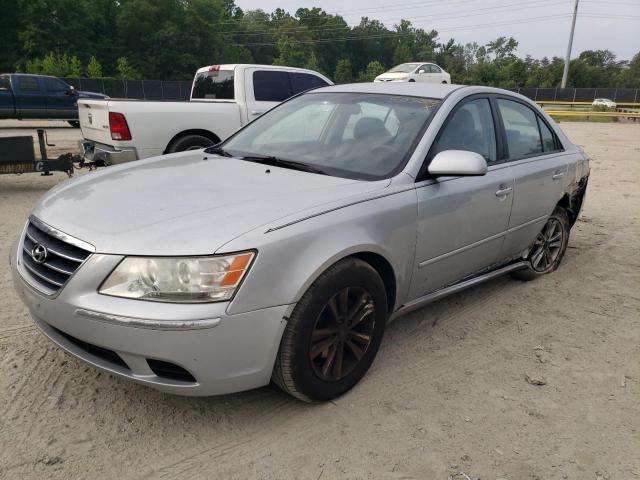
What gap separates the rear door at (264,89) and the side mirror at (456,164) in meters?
5.13

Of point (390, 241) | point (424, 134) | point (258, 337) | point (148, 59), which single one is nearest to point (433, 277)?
point (390, 241)

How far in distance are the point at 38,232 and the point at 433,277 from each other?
226 cm

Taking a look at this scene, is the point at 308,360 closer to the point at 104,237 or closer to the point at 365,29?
the point at 104,237

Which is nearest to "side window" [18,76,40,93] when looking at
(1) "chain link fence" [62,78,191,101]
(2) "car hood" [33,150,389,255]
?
(2) "car hood" [33,150,389,255]

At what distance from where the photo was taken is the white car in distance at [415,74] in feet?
73.5

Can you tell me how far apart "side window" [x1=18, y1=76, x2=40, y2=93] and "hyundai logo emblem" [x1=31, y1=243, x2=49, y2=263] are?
16.6m

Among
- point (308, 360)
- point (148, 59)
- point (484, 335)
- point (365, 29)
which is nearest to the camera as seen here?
point (308, 360)

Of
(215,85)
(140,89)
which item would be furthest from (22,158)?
(140,89)

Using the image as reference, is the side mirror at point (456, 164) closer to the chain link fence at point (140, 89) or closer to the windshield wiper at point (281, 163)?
the windshield wiper at point (281, 163)

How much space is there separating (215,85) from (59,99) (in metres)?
11.3

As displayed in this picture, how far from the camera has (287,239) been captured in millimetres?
2244

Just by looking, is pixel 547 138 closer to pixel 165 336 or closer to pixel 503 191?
pixel 503 191

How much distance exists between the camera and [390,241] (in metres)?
2.73

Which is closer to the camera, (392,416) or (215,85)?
(392,416)
